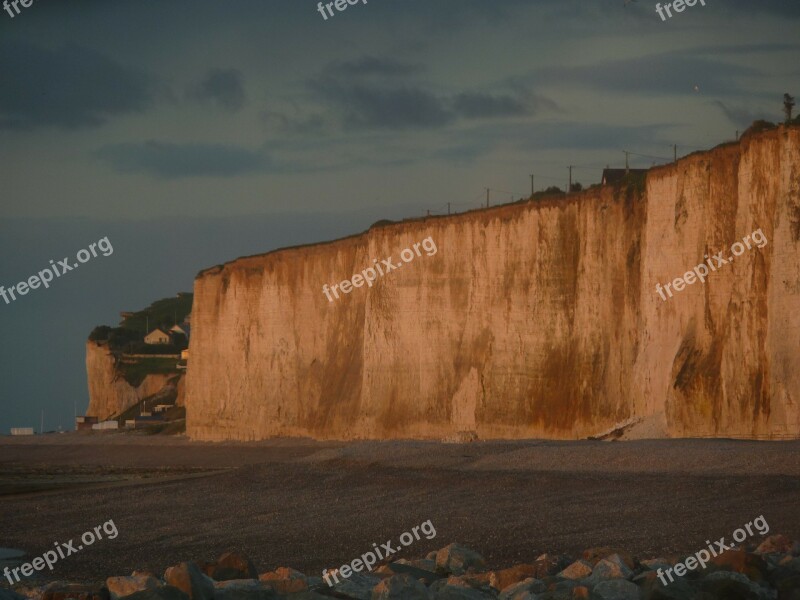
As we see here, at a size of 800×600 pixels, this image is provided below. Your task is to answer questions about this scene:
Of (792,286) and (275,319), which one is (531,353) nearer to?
(792,286)

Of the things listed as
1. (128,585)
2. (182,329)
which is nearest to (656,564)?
(128,585)

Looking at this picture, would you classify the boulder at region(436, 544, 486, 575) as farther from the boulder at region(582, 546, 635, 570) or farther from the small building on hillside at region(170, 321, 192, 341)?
the small building on hillside at region(170, 321, 192, 341)

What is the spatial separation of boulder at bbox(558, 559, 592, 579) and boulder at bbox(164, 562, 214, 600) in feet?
9.27

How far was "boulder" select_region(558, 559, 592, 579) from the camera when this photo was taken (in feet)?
36.8

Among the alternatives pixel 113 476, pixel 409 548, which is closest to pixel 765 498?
pixel 409 548

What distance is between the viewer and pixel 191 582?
10625 mm

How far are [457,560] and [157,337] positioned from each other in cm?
7716

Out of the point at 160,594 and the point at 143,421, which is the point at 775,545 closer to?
the point at 160,594

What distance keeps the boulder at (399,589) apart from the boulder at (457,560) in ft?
4.80

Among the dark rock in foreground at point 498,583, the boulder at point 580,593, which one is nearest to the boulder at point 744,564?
the dark rock in foreground at point 498,583

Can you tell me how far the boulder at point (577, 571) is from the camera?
1123 cm

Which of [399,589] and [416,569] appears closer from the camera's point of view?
[399,589]

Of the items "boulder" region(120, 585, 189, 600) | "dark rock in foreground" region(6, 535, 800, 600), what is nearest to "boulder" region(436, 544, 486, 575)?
"dark rock in foreground" region(6, 535, 800, 600)

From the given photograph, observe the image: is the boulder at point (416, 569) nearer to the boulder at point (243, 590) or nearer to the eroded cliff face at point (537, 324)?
the boulder at point (243, 590)
